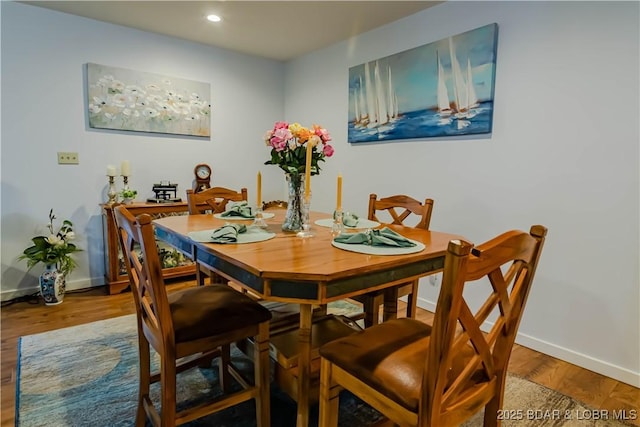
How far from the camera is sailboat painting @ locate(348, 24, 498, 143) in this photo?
2.42 metres

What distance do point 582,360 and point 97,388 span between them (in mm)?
2587

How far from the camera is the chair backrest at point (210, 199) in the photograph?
247cm

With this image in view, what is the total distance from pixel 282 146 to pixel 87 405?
1.47m

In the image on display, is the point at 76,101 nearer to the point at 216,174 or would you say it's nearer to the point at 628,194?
Result: the point at 216,174

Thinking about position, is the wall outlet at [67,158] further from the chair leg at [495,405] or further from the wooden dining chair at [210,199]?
the chair leg at [495,405]

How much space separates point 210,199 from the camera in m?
2.55

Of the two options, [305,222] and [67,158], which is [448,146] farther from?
[67,158]

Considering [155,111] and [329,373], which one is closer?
[329,373]

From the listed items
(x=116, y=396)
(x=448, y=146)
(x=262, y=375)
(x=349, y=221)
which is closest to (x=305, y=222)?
(x=349, y=221)

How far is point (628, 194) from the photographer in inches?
74.7

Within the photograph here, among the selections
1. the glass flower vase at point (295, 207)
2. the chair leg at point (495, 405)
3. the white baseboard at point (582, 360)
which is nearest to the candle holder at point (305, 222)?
the glass flower vase at point (295, 207)

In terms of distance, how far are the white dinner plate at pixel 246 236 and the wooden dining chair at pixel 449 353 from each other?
1.76ft

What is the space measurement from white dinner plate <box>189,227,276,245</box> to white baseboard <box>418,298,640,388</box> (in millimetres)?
1813

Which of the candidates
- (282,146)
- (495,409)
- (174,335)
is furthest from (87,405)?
(495,409)
